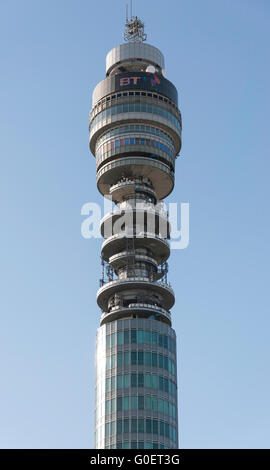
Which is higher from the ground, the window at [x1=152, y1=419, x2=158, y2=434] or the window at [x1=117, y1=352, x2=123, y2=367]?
the window at [x1=117, y1=352, x2=123, y2=367]

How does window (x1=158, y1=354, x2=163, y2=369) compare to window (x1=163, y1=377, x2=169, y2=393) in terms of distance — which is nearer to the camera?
window (x1=163, y1=377, x2=169, y2=393)

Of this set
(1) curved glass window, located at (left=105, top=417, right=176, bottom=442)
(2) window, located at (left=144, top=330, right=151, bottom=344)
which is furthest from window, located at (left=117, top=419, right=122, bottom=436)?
(2) window, located at (left=144, top=330, right=151, bottom=344)

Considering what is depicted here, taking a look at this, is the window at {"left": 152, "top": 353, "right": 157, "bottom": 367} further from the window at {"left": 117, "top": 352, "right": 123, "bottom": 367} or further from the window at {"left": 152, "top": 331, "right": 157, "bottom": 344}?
the window at {"left": 117, "top": 352, "right": 123, "bottom": 367}

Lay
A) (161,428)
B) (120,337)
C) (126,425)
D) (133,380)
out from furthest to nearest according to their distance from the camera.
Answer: (120,337), (133,380), (161,428), (126,425)

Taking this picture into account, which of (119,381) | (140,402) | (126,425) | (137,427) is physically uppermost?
(119,381)

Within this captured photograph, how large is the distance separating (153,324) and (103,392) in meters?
19.4

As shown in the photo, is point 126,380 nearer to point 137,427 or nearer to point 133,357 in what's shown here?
point 133,357

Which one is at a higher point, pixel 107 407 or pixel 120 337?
pixel 120 337

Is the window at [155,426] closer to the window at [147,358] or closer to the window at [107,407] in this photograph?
the window at [107,407]

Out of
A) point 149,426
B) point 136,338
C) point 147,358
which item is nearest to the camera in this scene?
point 149,426

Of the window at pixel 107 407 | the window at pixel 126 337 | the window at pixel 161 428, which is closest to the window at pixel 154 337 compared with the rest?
the window at pixel 126 337

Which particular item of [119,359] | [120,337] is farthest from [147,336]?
[119,359]

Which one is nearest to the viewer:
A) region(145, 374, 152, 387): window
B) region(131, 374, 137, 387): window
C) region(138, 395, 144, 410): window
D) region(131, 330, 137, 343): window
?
region(138, 395, 144, 410): window
